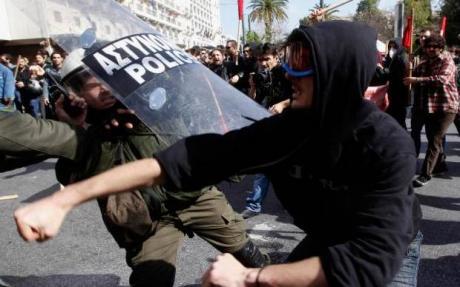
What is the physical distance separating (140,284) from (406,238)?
3.74 feet

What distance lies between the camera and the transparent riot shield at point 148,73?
146 cm

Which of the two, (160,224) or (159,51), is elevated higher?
(159,51)

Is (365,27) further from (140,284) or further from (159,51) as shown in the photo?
(140,284)

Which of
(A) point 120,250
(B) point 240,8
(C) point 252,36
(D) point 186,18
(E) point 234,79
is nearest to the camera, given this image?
(A) point 120,250

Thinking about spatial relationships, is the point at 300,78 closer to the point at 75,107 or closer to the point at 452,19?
the point at 75,107

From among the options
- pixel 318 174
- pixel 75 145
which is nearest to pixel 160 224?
pixel 75 145

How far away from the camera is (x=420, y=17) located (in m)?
43.2

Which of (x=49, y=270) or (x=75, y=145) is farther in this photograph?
(x=49, y=270)

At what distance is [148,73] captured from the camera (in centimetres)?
148

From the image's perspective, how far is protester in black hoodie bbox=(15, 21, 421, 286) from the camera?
1.10m

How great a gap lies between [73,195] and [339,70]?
0.75 m

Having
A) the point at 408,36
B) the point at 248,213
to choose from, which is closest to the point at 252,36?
the point at 408,36

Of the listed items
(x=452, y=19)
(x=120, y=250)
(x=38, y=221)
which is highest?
(x=38, y=221)

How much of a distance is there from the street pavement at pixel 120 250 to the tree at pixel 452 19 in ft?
101
